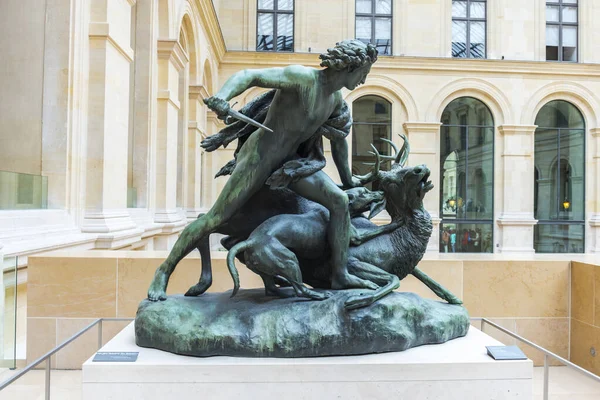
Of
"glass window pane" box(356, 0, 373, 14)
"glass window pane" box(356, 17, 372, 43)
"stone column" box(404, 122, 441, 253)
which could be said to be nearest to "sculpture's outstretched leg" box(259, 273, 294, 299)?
"stone column" box(404, 122, 441, 253)

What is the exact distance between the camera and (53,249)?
269 inches

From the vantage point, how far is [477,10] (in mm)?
22688

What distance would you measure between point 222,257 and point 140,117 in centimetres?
631

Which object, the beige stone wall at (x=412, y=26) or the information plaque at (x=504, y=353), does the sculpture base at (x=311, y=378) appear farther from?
the beige stone wall at (x=412, y=26)

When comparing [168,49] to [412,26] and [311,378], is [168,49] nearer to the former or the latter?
[311,378]

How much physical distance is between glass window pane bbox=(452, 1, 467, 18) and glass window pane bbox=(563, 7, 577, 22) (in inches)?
171

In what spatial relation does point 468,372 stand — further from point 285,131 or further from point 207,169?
point 207,169

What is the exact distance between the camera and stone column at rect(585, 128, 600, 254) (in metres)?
22.0

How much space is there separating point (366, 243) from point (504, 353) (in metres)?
1.14

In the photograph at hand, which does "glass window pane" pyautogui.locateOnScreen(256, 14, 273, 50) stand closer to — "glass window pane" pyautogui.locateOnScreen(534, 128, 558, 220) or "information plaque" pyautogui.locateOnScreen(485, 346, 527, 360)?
"glass window pane" pyautogui.locateOnScreen(534, 128, 558, 220)

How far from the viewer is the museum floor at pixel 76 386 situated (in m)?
4.40

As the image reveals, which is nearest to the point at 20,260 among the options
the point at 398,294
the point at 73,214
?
the point at 73,214

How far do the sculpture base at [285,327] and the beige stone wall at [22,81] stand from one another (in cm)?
544

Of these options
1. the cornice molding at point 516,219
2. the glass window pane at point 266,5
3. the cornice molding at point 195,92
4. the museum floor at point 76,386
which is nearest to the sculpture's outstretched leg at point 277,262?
the museum floor at point 76,386
